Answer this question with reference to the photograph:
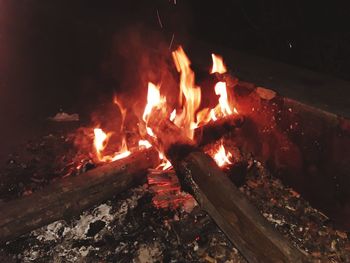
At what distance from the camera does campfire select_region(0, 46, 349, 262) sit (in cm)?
379

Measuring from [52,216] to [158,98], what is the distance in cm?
214

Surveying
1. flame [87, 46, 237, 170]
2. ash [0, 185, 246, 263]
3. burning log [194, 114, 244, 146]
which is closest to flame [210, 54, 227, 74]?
flame [87, 46, 237, 170]

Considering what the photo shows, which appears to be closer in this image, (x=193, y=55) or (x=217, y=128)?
(x=217, y=128)

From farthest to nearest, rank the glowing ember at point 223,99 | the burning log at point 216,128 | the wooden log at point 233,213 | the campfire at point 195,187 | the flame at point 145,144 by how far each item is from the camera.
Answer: the glowing ember at point 223,99, the flame at point 145,144, the burning log at point 216,128, the campfire at point 195,187, the wooden log at point 233,213

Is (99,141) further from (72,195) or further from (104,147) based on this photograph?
(72,195)

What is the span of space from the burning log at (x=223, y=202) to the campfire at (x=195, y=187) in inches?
0.4

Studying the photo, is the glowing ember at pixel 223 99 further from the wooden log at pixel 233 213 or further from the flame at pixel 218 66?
the wooden log at pixel 233 213

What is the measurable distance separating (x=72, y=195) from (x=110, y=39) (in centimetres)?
374

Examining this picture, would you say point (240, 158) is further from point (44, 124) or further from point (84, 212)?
point (44, 124)

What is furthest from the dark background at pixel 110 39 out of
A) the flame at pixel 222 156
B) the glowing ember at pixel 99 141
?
the flame at pixel 222 156

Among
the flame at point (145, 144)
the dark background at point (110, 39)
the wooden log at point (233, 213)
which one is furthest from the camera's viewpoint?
the dark background at point (110, 39)

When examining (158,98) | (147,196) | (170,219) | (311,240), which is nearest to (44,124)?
(158,98)

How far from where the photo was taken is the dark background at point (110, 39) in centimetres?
638

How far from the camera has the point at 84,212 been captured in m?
4.36
